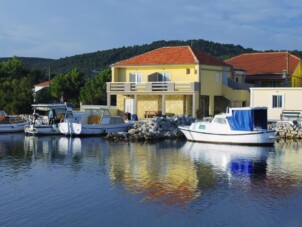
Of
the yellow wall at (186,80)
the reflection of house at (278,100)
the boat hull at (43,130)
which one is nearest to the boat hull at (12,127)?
the boat hull at (43,130)

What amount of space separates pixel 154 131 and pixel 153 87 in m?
8.65

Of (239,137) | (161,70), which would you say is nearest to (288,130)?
(239,137)

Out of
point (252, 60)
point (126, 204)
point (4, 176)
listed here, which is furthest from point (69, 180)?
point (252, 60)

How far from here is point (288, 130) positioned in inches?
1542

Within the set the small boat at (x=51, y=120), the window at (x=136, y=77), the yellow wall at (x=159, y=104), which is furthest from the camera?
the window at (x=136, y=77)

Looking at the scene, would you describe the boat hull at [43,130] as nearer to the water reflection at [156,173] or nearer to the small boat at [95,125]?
the small boat at [95,125]

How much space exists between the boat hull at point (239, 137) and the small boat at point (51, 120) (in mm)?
11530

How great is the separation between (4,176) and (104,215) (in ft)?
27.1

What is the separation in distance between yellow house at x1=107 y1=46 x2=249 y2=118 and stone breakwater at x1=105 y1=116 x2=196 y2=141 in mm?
5174

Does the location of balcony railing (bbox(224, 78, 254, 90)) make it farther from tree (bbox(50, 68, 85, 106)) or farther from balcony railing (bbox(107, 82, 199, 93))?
tree (bbox(50, 68, 85, 106))

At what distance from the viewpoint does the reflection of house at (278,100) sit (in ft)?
141

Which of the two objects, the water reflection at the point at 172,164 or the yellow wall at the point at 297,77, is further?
the yellow wall at the point at 297,77

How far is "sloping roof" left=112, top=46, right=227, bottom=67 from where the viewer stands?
4769 cm

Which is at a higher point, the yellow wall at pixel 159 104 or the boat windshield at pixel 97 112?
the yellow wall at pixel 159 104
